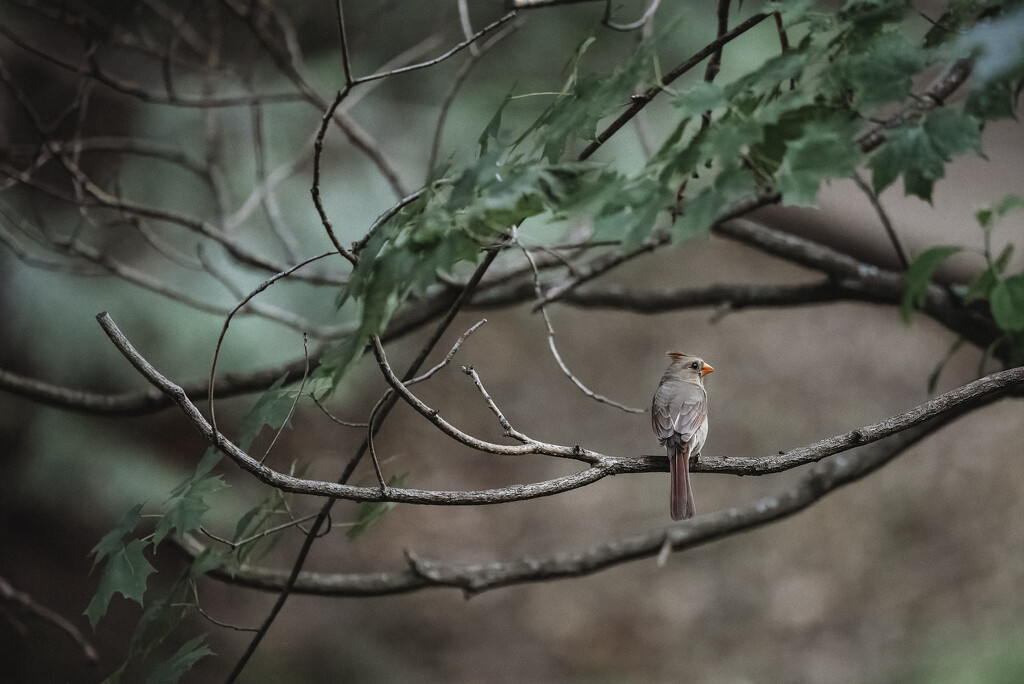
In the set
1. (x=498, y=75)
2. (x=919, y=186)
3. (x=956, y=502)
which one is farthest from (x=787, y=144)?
(x=956, y=502)

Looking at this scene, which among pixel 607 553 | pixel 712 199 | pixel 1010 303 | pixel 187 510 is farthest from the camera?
pixel 607 553

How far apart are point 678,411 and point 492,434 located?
14.8 feet

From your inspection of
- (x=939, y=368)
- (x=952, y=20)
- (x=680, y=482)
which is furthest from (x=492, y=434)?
(x=952, y=20)

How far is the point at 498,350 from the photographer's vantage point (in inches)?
267

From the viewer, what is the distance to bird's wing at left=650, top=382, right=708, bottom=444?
149 cm

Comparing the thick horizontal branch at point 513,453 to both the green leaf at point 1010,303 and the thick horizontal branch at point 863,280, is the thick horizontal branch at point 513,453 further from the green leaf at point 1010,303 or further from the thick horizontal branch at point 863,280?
the thick horizontal branch at point 863,280

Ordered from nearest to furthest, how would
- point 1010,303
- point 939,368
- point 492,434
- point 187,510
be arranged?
1. point 187,510
2. point 1010,303
3. point 939,368
4. point 492,434

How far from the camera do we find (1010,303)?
5.41ft

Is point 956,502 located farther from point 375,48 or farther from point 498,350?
point 375,48

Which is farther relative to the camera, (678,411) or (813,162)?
(678,411)

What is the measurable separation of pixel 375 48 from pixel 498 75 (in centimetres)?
74

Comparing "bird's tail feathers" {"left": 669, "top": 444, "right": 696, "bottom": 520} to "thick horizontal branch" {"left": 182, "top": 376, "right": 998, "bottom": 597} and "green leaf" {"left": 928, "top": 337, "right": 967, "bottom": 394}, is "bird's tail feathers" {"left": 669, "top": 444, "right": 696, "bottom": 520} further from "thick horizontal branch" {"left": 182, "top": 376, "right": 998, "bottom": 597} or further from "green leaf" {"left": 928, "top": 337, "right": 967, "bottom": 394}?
"green leaf" {"left": 928, "top": 337, "right": 967, "bottom": 394}

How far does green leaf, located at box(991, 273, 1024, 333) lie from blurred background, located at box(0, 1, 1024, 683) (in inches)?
52.2

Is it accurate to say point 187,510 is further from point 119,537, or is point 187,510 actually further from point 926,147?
point 926,147
